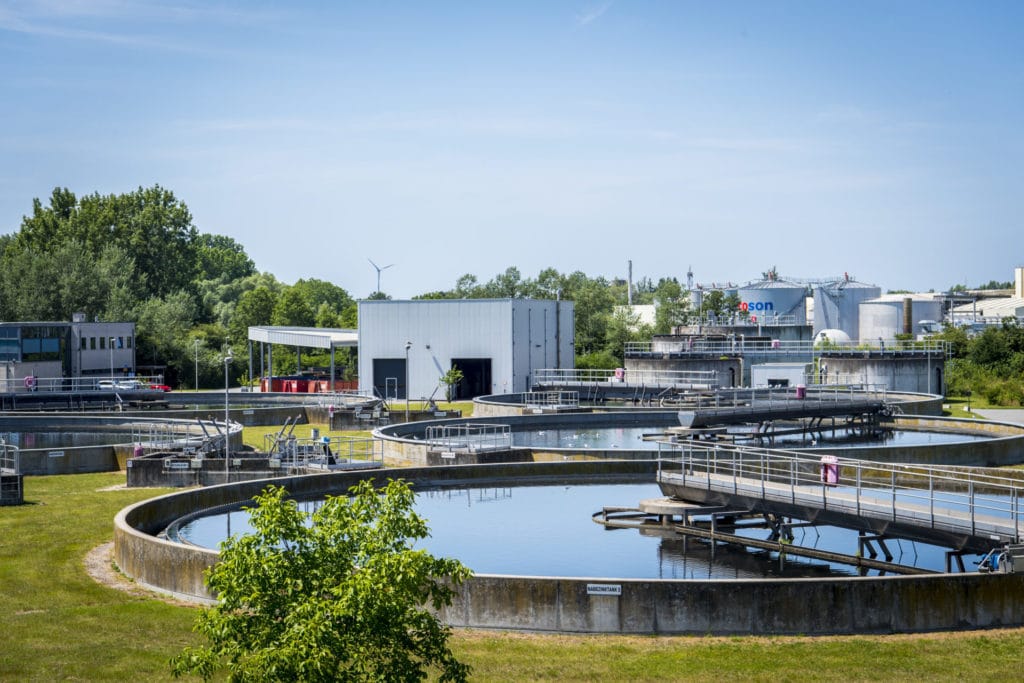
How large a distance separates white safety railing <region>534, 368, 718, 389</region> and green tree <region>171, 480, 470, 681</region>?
49614mm

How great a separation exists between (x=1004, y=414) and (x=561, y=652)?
4733cm

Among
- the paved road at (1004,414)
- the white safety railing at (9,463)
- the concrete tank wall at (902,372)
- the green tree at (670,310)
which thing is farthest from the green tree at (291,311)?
the white safety railing at (9,463)

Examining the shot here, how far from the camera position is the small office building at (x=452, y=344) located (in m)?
66.7

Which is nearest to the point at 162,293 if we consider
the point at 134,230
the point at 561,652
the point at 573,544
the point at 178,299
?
the point at 134,230

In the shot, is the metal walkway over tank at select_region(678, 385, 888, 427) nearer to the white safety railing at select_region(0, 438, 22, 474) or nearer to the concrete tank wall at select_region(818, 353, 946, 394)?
the concrete tank wall at select_region(818, 353, 946, 394)

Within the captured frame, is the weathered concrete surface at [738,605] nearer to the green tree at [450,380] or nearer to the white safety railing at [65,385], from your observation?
the green tree at [450,380]

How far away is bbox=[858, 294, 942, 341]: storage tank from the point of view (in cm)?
11175

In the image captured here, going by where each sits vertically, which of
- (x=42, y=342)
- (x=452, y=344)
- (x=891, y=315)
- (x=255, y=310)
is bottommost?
(x=452, y=344)

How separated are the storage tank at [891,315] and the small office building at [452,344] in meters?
52.3

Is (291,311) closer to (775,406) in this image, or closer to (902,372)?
(902,372)

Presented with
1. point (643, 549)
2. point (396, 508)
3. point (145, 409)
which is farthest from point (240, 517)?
point (145, 409)

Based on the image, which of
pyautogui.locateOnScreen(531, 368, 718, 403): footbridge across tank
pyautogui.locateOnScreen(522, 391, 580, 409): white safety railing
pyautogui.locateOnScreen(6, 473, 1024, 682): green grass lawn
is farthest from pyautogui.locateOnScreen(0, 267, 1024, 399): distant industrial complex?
pyautogui.locateOnScreen(6, 473, 1024, 682): green grass lawn

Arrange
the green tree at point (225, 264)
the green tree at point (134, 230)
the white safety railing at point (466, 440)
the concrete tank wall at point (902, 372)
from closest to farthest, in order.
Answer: the white safety railing at point (466, 440), the concrete tank wall at point (902, 372), the green tree at point (134, 230), the green tree at point (225, 264)

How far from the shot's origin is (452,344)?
221 ft
